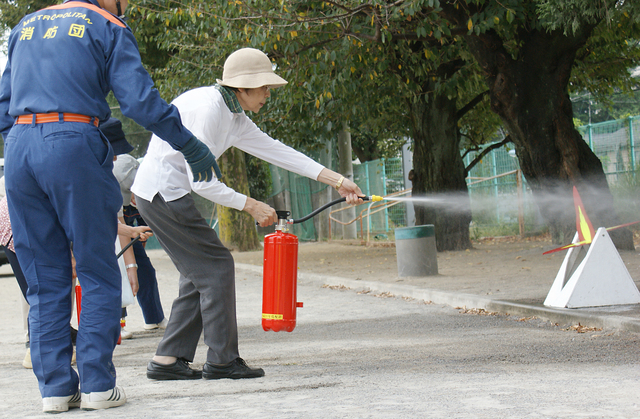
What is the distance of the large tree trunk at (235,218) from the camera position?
2003 centimetres

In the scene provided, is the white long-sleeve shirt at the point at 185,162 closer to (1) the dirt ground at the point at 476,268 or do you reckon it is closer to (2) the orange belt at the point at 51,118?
(2) the orange belt at the point at 51,118

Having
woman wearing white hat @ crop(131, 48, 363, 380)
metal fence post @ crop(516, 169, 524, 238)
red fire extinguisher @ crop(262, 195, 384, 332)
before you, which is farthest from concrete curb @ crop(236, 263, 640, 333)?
metal fence post @ crop(516, 169, 524, 238)

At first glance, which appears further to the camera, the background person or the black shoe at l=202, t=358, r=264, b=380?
the background person

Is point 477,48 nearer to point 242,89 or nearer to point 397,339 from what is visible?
point 397,339

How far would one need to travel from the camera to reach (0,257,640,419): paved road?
3.37 metres

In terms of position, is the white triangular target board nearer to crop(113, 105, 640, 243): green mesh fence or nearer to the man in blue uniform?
the man in blue uniform

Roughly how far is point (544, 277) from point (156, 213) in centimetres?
632

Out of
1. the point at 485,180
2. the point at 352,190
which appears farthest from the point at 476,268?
the point at 485,180

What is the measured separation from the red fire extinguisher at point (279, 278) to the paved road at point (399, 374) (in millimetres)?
315

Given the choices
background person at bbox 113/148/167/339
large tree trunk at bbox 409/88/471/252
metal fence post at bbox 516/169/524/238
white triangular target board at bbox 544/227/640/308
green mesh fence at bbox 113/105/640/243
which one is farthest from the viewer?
metal fence post at bbox 516/169/524/238

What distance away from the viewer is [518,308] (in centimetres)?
680

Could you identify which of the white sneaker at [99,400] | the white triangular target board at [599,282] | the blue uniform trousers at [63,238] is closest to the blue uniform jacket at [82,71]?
the blue uniform trousers at [63,238]

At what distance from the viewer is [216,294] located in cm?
418

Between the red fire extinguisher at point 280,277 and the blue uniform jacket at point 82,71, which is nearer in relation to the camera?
the blue uniform jacket at point 82,71
